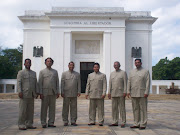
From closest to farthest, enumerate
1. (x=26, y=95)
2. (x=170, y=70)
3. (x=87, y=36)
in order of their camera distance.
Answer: (x=26, y=95), (x=87, y=36), (x=170, y=70)

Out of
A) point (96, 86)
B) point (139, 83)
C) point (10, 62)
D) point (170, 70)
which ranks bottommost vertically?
point (96, 86)

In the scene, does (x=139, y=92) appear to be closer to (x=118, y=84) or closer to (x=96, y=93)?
(x=118, y=84)

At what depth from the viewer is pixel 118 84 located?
673 cm

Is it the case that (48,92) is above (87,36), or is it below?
below

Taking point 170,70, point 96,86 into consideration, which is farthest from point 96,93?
point 170,70

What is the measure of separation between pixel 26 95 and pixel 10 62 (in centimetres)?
3456

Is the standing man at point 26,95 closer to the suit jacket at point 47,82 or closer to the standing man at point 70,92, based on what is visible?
the suit jacket at point 47,82

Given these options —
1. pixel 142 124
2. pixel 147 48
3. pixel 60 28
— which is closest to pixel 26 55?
pixel 60 28

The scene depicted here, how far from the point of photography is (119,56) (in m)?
21.8

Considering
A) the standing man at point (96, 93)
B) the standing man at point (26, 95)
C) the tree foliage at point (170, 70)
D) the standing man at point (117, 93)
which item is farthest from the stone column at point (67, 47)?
the tree foliage at point (170, 70)

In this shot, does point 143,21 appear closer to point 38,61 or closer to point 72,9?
point 72,9

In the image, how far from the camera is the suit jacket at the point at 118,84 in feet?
22.0

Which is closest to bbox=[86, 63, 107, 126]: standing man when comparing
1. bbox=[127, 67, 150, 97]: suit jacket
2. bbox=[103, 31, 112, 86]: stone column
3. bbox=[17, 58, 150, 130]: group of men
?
bbox=[17, 58, 150, 130]: group of men

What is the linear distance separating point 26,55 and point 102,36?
768 cm
